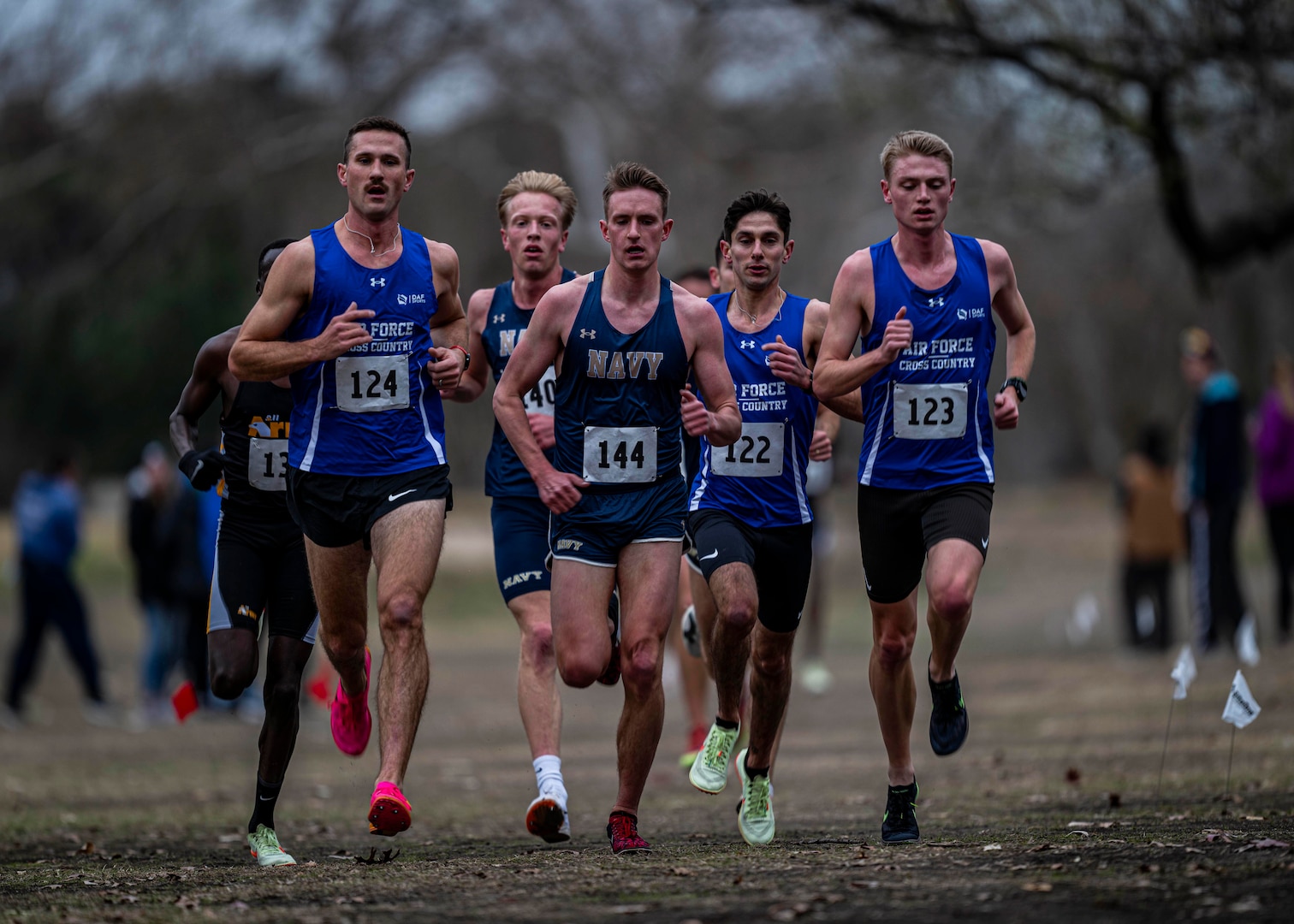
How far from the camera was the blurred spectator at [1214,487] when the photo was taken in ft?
49.9

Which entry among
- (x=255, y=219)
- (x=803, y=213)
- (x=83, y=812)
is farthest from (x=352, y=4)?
(x=83, y=812)

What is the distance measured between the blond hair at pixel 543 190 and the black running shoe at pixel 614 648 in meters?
2.07

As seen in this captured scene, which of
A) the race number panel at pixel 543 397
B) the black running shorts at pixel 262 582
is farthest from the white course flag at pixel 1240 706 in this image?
the black running shorts at pixel 262 582

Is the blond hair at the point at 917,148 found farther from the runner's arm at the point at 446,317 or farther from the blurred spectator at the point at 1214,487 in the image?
the blurred spectator at the point at 1214,487

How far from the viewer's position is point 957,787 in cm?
936

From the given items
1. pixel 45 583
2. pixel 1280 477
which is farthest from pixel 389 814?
pixel 1280 477

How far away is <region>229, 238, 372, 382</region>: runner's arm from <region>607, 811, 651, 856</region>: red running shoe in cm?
216

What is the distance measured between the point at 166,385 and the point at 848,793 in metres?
28.1

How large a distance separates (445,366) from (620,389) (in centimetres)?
73

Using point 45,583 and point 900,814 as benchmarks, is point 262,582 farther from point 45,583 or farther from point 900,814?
point 45,583

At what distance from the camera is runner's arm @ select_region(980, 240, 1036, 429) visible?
710cm

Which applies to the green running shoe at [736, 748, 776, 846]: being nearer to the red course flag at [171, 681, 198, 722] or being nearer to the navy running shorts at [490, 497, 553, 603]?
the navy running shorts at [490, 497, 553, 603]

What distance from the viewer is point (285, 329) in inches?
270

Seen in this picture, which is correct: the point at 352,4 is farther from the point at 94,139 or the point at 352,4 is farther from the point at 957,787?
the point at 957,787
